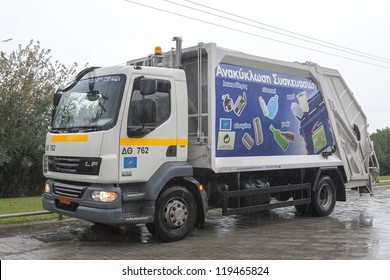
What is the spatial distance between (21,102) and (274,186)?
10491 mm

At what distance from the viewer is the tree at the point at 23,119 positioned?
14.1 meters

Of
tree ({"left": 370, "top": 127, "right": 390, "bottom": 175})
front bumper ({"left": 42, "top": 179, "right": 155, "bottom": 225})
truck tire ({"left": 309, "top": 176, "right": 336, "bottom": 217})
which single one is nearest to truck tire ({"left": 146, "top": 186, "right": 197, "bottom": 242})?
front bumper ({"left": 42, "top": 179, "right": 155, "bottom": 225})

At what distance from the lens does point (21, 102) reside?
15.6 meters

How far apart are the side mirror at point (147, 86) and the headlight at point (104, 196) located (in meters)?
1.60

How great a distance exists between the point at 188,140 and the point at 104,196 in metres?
1.92

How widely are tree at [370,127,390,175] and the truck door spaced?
33.9 m

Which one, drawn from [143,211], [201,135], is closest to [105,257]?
[143,211]

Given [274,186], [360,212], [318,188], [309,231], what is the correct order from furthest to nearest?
[360,212] → [318,188] → [274,186] → [309,231]

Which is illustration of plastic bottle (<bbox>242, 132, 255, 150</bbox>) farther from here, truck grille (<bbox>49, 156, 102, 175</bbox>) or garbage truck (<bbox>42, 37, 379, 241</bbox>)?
truck grille (<bbox>49, 156, 102, 175</bbox>)

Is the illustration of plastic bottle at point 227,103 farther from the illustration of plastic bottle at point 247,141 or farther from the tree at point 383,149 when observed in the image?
the tree at point 383,149

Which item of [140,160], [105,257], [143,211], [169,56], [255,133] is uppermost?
[169,56]

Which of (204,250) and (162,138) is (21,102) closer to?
(162,138)

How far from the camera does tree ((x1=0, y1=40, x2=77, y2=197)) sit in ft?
46.3

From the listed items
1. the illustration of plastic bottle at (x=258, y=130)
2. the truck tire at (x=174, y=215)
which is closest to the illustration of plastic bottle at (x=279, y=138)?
the illustration of plastic bottle at (x=258, y=130)
